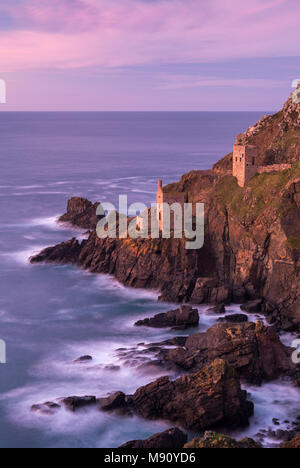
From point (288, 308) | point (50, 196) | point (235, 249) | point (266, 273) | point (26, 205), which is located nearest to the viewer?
point (288, 308)

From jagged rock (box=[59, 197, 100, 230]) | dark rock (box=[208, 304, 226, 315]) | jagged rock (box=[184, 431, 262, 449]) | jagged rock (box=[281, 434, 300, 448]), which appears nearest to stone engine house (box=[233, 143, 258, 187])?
dark rock (box=[208, 304, 226, 315])

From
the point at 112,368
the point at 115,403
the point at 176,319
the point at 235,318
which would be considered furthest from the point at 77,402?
the point at 235,318

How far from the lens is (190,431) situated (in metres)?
40.8

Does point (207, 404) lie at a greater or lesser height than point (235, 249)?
lesser

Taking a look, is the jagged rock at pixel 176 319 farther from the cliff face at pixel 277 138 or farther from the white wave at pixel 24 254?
the white wave at pixel 24 254

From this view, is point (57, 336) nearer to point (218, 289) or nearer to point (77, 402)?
point (77, 402)

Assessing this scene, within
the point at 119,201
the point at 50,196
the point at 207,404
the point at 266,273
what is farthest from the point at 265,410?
the point at 50,196

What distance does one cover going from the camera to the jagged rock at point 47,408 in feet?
144

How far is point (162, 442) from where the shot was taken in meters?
37.2

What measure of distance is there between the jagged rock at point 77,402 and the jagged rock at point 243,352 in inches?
335

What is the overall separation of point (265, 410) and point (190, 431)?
666 centimetres

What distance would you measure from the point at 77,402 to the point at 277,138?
177ft

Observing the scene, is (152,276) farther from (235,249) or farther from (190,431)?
(190,431)
